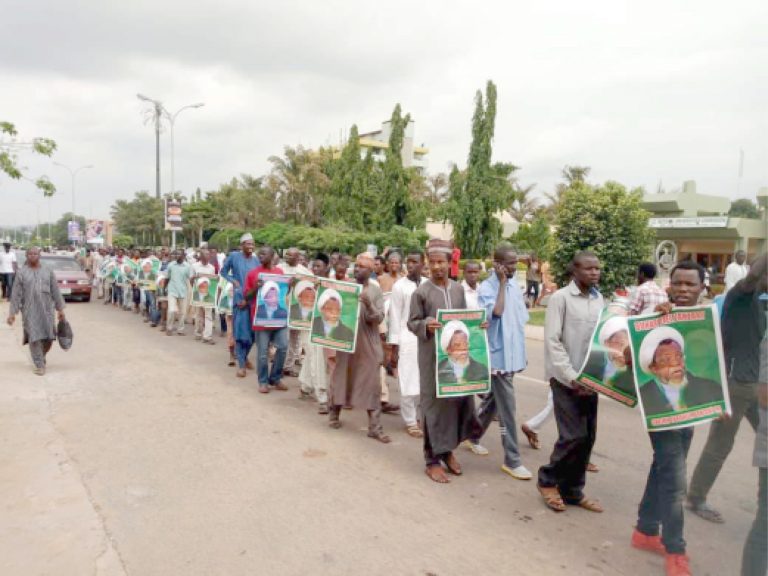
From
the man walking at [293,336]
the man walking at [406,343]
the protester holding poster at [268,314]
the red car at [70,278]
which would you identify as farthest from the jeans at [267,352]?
the red car at [70,278]

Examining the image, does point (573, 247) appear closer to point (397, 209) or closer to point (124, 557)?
point (124, 557)

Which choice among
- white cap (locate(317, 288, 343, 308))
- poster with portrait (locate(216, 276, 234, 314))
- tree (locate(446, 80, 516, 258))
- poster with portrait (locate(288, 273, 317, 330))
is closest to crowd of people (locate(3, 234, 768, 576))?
white cap (locate(317, 288, 343, 308))

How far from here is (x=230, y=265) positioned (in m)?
9.08

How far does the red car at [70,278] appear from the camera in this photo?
745 inches

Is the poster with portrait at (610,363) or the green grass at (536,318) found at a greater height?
the poster with portrait at (610,363)

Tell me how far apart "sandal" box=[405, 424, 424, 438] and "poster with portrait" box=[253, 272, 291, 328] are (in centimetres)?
247

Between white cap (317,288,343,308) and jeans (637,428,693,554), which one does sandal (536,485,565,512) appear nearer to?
jeans (637,428,693,554)

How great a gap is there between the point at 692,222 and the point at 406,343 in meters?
22.0

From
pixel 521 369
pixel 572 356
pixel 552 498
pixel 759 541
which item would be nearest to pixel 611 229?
pixel 521 369

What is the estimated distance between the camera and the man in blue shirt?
4.87m

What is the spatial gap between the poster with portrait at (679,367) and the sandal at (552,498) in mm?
1143

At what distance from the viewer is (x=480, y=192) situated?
32688mm

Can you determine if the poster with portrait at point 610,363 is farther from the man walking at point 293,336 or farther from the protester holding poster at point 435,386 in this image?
the man walking at point 293,336

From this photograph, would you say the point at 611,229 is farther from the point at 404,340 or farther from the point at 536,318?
the point at 404,340
